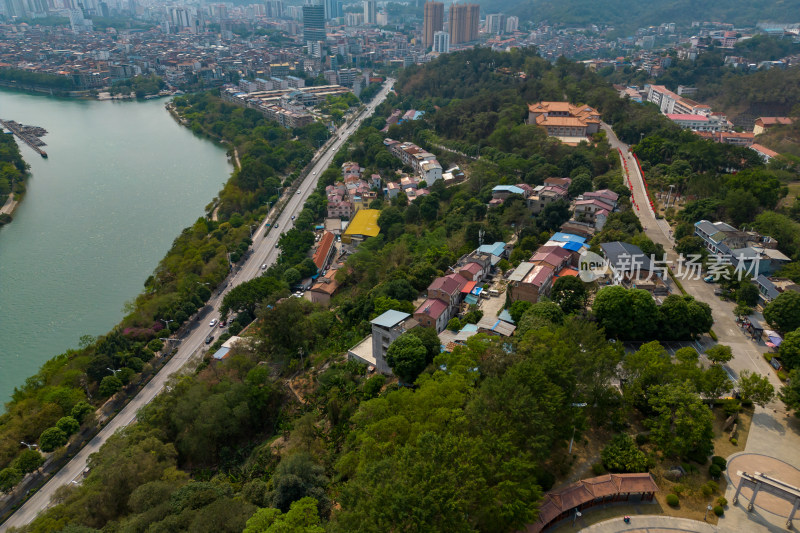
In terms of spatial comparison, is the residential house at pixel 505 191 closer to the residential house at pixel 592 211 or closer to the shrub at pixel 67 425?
the residential house at pixel 592 211

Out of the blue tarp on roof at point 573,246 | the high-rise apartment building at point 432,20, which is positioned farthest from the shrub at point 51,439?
the high-rise apartment building at point 432,20

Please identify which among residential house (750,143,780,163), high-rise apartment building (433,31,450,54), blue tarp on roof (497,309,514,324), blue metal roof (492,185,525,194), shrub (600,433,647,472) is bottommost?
blue tarp on roof (497,309,514,324)

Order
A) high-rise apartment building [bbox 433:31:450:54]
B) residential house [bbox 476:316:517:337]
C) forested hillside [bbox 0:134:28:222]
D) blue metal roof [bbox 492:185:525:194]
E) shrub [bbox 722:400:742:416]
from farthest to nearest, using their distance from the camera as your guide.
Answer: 1. high-rise apartment building [bbox 433:31:450:54]
2. forested hillside [bbox 0:134:28:222]
3. blue metal roof [bbox 492:185:525:194]
4. residential house [bbox 476:316:517:337]
5. shrub [bbox 722:400:742:416]

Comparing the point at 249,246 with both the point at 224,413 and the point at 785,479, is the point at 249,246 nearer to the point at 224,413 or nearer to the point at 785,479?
Result: the point at 224,413

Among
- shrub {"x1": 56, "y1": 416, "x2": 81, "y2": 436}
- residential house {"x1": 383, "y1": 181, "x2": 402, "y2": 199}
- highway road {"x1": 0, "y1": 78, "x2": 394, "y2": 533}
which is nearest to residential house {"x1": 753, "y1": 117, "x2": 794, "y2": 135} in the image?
residential house {"x1": 383, "y1": 181, "x2": 402, "y2": 199}

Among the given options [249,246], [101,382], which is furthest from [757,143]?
[101,382]

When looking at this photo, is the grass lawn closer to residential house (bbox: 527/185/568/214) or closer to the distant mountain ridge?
residential house (bbox: 527/185/568/214)
